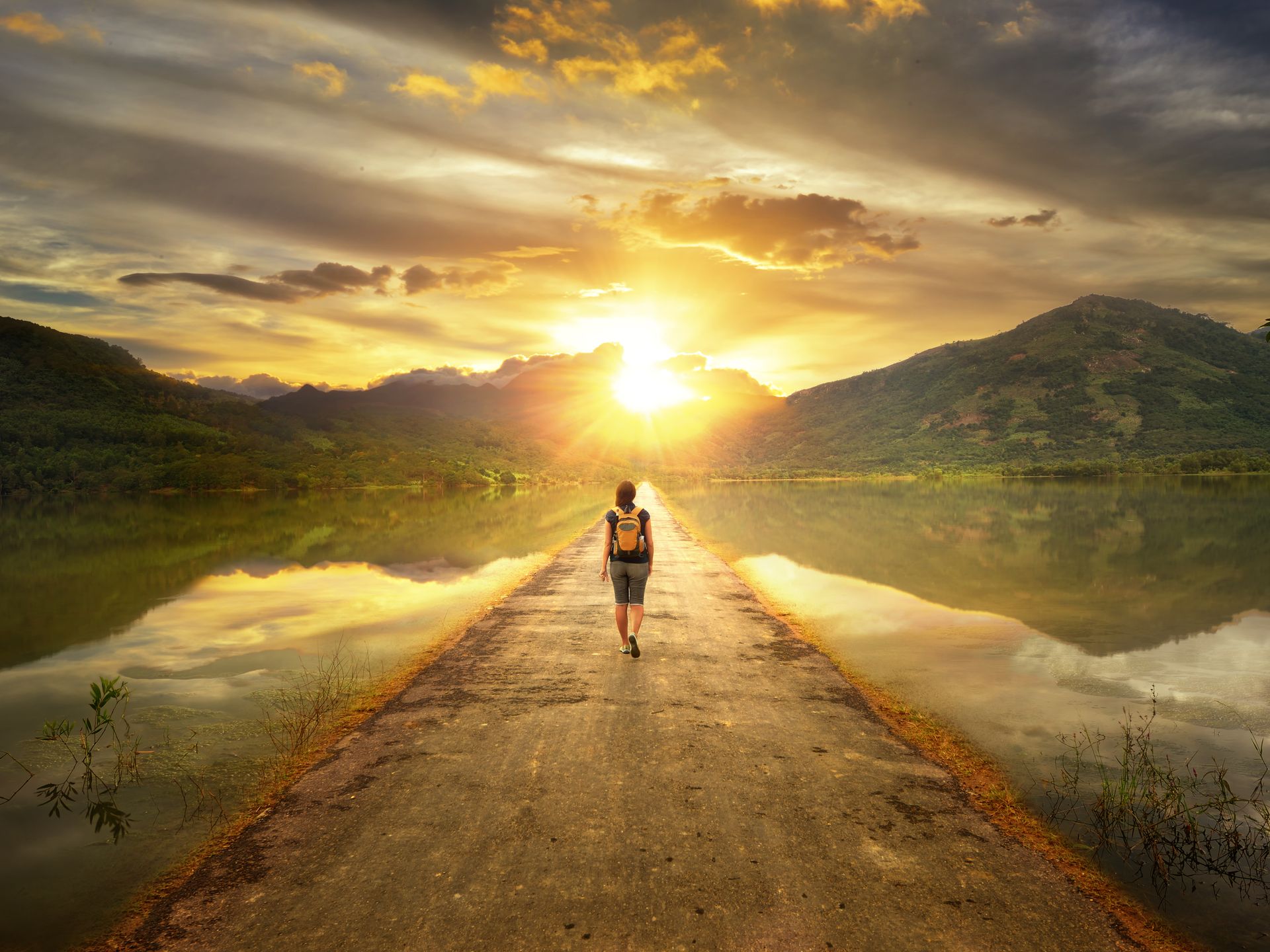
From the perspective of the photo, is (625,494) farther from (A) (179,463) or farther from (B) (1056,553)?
(A) (179,463)

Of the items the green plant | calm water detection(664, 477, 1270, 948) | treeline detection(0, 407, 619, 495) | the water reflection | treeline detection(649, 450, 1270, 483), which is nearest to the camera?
the green plant

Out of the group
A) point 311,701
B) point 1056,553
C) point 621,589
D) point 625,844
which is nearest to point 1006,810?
point 625,844

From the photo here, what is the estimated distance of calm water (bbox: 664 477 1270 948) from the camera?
29.6 ft

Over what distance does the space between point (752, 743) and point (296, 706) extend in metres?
6.82

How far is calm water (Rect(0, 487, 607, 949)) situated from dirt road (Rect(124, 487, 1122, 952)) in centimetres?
131

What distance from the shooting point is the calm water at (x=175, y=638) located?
593 centimetres

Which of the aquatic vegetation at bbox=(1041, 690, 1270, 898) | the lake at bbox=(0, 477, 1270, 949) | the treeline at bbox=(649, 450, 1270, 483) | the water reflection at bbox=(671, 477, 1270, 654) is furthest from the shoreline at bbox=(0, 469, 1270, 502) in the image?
the aquatic vegetation at bbox=(1041, 690, 1270, 898)

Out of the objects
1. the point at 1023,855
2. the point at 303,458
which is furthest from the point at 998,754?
the point at 303,458

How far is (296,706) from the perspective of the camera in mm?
9898

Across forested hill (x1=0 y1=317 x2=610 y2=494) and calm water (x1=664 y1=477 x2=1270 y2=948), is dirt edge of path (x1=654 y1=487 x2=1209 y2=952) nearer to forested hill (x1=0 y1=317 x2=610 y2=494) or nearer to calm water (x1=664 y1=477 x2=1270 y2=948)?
calm water (x1=664 y1=477 x2=1270 y2=948)

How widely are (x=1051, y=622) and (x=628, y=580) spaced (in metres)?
11.4

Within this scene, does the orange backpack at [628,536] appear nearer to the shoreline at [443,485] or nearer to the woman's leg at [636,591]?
the woman's leg at [636,591]

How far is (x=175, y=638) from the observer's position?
14898 mm

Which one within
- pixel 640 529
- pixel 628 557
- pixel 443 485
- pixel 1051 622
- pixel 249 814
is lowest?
pixel 443 485
